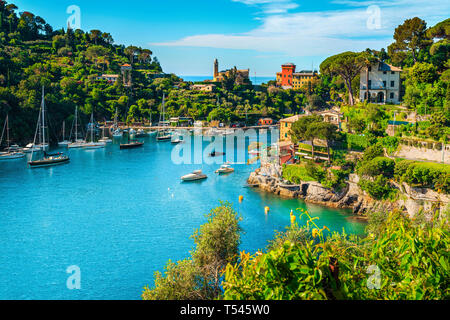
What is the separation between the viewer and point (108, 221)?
26.1m

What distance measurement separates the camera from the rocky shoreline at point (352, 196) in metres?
24.9

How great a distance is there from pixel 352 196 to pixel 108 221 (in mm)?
16794

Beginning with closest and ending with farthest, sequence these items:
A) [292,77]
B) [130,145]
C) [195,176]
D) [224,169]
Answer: [195,176] → [224,169] → [130,145] → [292,77]

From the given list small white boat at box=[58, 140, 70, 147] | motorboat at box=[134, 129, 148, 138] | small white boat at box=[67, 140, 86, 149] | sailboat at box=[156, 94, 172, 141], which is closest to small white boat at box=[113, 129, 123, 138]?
motorboat at box=[134, 129, 148, 138]

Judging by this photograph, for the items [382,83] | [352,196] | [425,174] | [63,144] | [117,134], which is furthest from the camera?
[117,134]

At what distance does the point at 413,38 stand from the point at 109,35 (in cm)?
8790

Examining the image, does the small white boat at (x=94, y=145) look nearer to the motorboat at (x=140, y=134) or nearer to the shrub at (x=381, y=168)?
the motorboat at (x=140, y=134)

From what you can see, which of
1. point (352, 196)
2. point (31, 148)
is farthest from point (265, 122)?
point (352, 196)

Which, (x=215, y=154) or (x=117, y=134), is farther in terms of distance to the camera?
(x=117, y=134)

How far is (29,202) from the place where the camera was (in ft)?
97.8

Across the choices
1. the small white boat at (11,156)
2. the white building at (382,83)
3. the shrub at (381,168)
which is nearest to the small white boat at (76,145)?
the small white boat at (11,156)

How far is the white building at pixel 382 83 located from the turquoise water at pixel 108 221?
→ 45.1ft

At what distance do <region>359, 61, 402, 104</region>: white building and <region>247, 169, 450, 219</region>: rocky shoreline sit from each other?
1285cm

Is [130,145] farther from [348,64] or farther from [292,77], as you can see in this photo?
[292,77]
